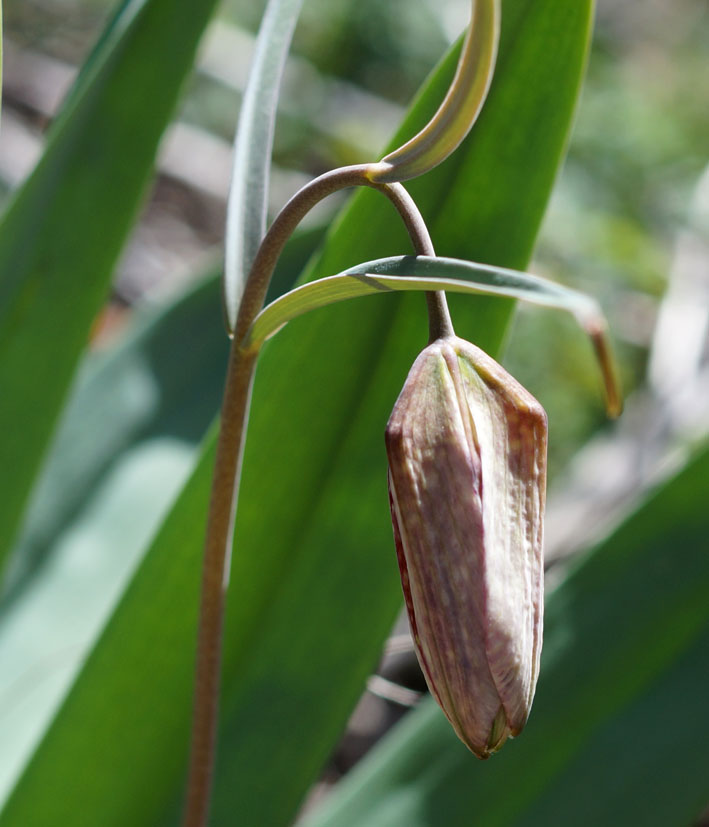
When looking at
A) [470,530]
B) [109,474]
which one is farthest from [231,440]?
[109,474]

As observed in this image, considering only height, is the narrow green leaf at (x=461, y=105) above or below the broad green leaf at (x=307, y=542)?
above

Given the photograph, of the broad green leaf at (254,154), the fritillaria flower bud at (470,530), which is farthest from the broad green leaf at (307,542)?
the fritillaria flower bud at (470,530)

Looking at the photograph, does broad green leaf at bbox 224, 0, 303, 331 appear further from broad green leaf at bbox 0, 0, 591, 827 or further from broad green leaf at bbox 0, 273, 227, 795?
broad green leaf at bbox 0, 273, 227, 795

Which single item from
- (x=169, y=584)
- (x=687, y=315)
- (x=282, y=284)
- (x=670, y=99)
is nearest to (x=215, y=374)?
(x=282, y=284)

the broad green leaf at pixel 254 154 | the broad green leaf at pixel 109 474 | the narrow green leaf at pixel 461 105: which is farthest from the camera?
the broad green leaf at pixel 109 474

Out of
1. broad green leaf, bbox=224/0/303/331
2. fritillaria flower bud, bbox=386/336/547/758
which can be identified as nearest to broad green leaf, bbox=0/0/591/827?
broad green leaf, bbox=224/0/303/331

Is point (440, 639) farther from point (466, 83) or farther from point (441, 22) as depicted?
point (441, 22)

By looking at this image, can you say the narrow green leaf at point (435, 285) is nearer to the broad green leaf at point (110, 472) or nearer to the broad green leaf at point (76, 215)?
the broad green leaf at point (76, 215)
